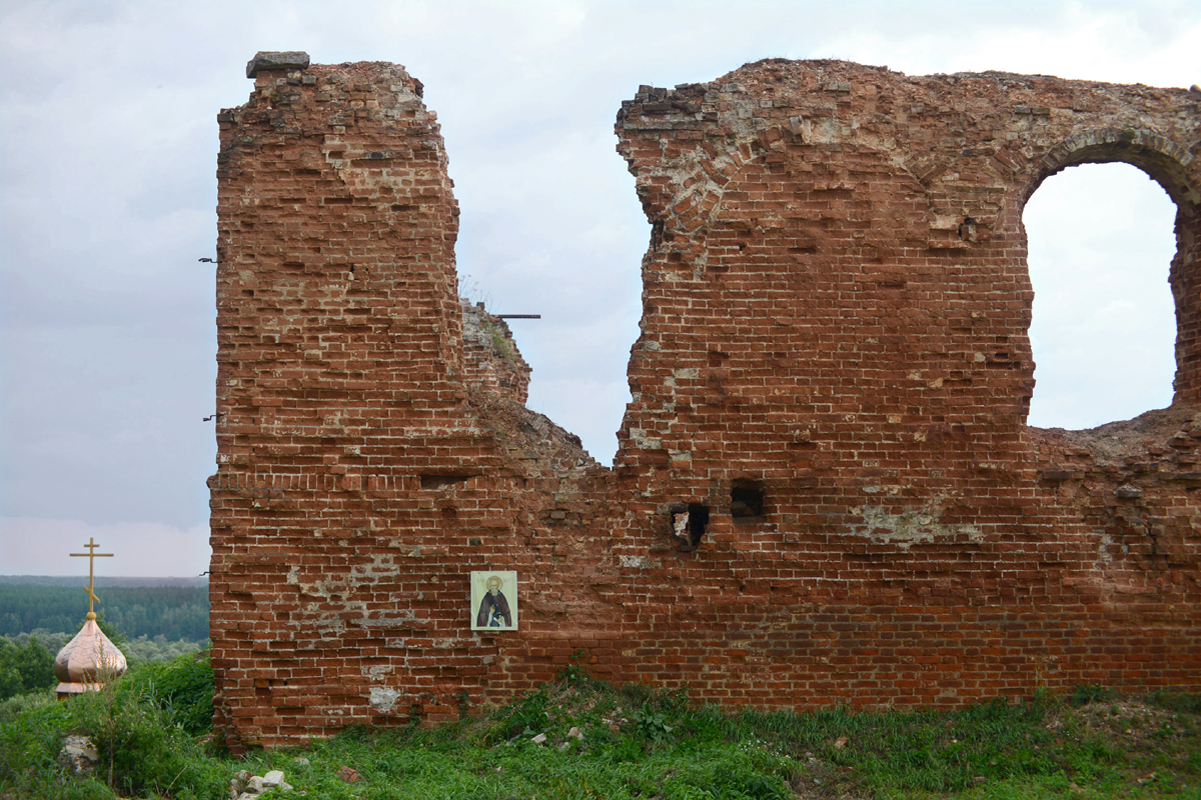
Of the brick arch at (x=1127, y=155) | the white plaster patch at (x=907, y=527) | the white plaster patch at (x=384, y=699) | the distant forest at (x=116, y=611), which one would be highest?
the brick arch at (x=1127, y=155)

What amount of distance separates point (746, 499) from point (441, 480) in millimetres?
2306

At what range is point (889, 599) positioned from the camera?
682 cm

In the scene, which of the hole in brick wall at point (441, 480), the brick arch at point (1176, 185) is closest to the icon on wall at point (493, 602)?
the hole in brick wall at point (441, 480)

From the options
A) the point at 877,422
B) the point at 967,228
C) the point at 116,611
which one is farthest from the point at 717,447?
the point at 116,611

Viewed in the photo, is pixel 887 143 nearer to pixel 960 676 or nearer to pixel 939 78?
pixel 939 78

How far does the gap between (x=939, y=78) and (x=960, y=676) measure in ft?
15.1

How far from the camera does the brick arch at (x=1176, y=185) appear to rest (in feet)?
23.7

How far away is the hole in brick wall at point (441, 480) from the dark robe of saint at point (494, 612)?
2.79 ft

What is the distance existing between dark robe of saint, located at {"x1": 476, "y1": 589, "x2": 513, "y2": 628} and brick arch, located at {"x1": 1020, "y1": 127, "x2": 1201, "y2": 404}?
16.6 feet

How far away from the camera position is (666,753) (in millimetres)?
6074

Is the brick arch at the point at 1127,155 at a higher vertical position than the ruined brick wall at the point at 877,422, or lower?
higher

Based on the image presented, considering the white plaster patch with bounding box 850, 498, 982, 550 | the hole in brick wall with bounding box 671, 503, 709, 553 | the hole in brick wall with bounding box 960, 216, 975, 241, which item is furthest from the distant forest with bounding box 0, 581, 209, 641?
the hole in brick wall with bounding box 960, 216, 975, 241

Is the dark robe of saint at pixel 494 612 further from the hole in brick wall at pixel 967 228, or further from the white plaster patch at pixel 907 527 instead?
the hole in brick wall at pixel 967 228

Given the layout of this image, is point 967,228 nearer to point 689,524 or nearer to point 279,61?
point 689,524
